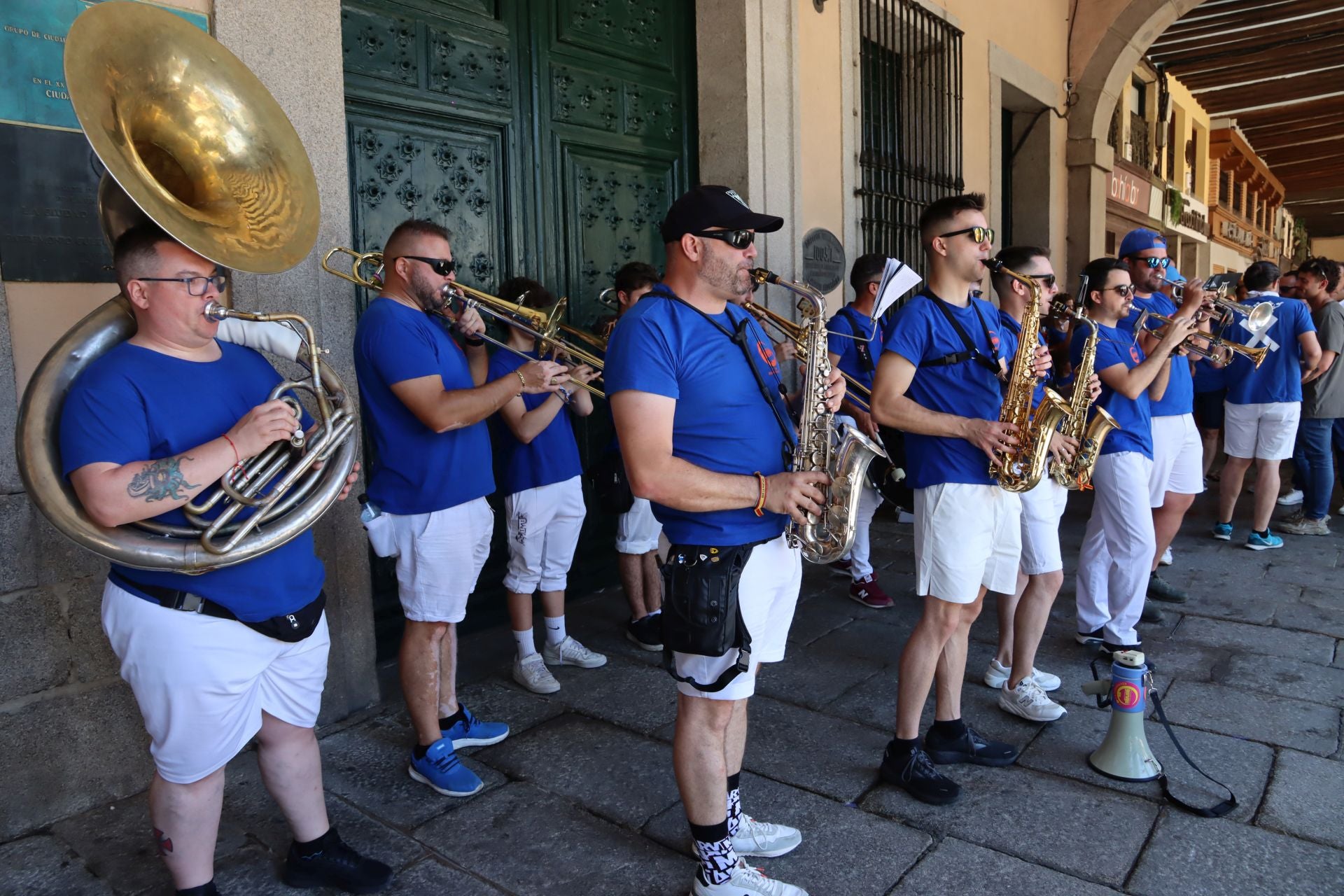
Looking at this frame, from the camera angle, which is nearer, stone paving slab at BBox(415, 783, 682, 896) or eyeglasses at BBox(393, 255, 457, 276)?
stone paving slab at BBox(415, 783, 682, 896)

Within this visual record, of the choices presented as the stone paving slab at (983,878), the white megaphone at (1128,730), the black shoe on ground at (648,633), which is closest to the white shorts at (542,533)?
the black shoe on ground at (648,633)

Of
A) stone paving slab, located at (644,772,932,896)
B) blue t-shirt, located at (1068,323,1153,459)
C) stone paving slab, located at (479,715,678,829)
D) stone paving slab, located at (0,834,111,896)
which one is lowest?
stone paving slab, located at (0,834,111,896)

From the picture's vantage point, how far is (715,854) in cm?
235

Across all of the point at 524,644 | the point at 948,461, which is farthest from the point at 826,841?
the point at 524,644

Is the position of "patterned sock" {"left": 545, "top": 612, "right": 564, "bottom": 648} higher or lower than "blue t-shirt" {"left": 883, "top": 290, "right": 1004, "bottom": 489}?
lower

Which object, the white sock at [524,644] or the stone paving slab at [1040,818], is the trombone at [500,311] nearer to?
the white sock at [524,644]

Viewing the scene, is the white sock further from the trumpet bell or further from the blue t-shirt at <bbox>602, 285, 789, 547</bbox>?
the trumpet bell

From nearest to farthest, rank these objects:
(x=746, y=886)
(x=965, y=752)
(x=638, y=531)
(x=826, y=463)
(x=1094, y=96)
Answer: (x=746, y=886), (x=826, y=463), (x=965, y=752), (x=638, y=531), (x=1094, y=96)

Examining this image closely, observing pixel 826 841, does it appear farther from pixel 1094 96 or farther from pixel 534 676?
pixel 1094 96

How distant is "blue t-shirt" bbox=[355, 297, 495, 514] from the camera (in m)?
3.00

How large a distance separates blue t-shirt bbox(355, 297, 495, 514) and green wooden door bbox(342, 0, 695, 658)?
108 cm

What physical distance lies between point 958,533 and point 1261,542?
4691mm

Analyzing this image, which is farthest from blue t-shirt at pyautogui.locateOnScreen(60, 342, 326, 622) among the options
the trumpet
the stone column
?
the trumpet

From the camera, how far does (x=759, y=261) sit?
5789 millimetres
